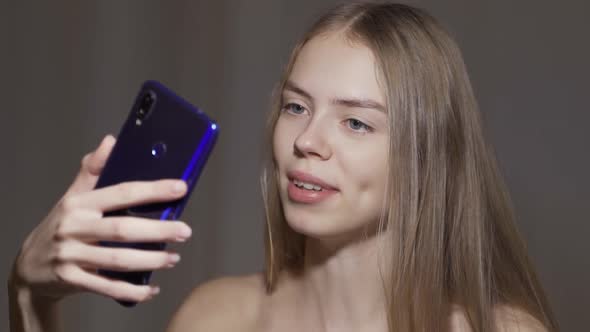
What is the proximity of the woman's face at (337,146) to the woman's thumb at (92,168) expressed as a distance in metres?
0.34

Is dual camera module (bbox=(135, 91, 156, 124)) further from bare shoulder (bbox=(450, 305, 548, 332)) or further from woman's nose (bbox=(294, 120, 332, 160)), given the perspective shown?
bare shoulder (bbox=(450, 305, 548, 332))

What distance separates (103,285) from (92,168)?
25 cm

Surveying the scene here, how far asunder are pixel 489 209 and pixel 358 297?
31 centimetres

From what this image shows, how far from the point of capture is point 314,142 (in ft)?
4.74

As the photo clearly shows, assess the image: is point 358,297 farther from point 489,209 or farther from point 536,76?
point 536,76

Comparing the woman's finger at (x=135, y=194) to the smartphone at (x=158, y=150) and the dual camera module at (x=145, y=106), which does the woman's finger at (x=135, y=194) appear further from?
the dual camera module at (x=145, y=106)

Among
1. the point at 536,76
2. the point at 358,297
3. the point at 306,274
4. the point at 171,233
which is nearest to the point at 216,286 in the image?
the point at 306,274

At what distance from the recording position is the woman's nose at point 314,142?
144 cm

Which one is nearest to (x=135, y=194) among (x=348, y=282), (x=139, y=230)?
(x=139, y=230)

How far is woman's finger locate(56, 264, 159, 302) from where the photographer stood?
107cm

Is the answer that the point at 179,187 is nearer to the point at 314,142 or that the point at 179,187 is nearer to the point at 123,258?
the point at 123,258

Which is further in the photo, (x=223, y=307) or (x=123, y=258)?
(x=223, y=307)

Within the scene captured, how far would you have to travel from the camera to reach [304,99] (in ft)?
4.91

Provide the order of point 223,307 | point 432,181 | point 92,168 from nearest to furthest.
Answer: point 92,168 → point 432,181 → point 223,307
